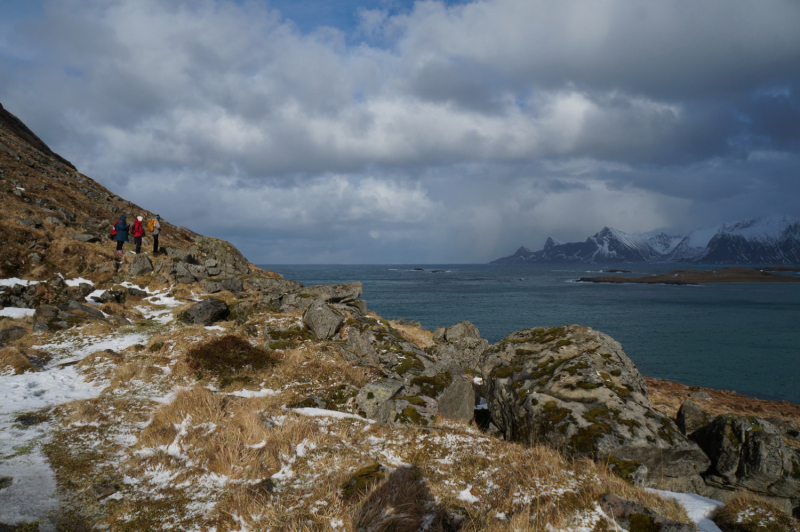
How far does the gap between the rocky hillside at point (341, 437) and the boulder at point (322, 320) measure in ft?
0.33

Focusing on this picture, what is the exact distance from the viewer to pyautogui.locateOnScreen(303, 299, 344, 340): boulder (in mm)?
19016

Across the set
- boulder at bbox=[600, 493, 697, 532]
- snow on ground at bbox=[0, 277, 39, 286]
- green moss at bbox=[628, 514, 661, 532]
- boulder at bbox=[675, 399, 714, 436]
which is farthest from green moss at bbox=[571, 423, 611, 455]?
snow on ground at bbox=[0, 277, 39, 286]

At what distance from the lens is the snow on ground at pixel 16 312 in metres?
18.9

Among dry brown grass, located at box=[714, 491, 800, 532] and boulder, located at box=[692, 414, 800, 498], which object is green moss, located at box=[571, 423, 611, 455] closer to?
dry brown grass, located at box=[714, 491, 800, 532]

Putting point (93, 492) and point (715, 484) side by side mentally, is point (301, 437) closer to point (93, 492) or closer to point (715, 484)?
point (93, 492)

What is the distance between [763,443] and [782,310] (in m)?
110

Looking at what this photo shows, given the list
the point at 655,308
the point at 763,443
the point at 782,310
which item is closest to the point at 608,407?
the point at 763,443

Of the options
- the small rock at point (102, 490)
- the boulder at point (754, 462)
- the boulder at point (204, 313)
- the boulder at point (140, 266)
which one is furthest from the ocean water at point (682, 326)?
the small rock at point (102, 490)

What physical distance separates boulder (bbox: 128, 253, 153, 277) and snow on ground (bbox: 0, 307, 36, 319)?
7724mm

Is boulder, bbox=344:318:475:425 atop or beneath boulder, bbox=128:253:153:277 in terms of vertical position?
beneath

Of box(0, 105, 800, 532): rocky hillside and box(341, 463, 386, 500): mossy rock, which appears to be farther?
box(341, 463, 386, 500): mossy rock

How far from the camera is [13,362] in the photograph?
13.6 meters

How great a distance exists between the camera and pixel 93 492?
6.84m

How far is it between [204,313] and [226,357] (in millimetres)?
6696
